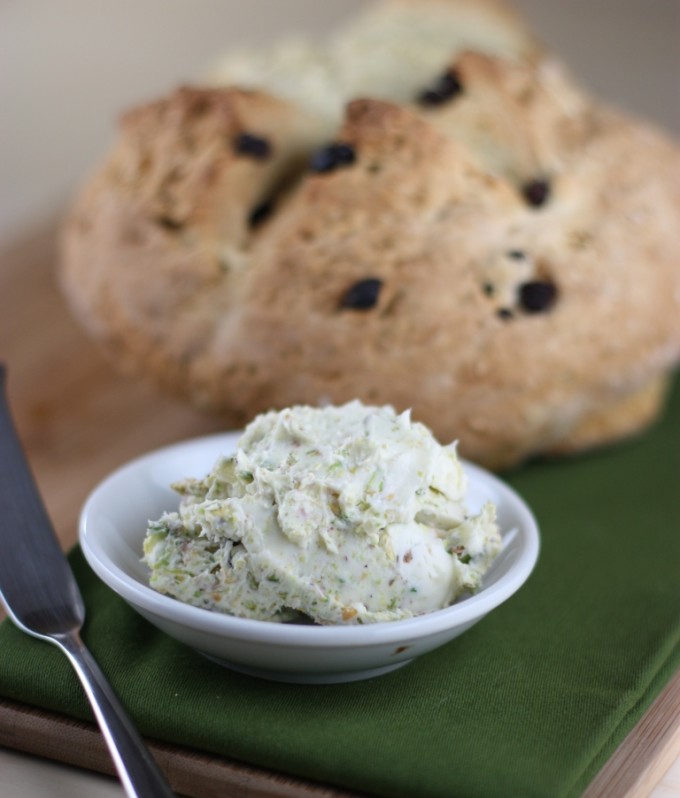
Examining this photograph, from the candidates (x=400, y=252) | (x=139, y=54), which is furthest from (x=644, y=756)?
(x=139, y=54)

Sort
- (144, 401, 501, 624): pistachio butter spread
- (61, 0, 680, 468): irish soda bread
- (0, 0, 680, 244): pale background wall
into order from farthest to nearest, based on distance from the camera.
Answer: (0, 0, 680, 244): pale background wall → (61, 0, 680, 468): irish soda bread → (144, 401, 501, 624): pistachio butter spread

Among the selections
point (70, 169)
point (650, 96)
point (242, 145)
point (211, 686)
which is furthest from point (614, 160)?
point (70, 169)

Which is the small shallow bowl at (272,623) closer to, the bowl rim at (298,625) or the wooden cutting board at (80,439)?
the bowl rim at (298,625)

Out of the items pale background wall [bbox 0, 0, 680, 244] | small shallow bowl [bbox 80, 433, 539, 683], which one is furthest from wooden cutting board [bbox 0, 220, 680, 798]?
pale background wall [bbox 0, 0, 680, 244]

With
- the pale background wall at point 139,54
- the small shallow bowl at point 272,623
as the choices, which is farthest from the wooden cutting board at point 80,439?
the pale background wall at point 139,54

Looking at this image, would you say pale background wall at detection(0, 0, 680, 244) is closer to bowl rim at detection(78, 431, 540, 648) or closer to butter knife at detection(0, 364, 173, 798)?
butter knife at detection(0, 364, 173, 798)
